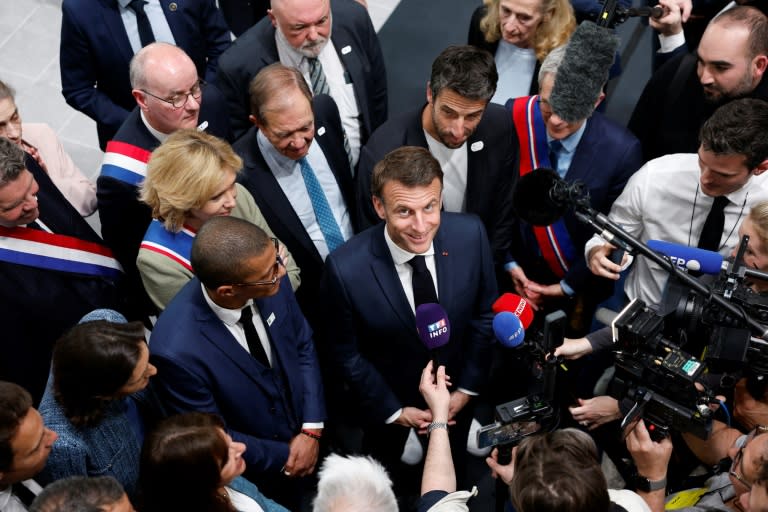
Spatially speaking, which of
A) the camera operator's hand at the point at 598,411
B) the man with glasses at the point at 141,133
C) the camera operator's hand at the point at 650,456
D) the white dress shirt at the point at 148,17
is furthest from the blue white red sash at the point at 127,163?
the camera operator's hand at the point at 650,456

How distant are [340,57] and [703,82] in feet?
5.62

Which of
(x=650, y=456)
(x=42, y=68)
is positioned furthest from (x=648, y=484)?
(x=42, y=68)

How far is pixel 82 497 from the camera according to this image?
2.06 meters

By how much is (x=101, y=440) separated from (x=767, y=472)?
6.56ft

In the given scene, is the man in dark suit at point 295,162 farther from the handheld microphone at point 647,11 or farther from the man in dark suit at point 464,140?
the handheld microphone at point 647,11

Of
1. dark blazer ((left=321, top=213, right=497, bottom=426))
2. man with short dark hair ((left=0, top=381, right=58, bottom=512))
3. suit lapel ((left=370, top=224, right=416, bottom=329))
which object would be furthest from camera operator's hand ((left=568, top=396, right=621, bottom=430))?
man with short dark hair ((left=0, top=381, right=58, bottom=512))

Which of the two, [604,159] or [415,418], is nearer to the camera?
[415,418]

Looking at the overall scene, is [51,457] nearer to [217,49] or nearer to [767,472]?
[767,472]

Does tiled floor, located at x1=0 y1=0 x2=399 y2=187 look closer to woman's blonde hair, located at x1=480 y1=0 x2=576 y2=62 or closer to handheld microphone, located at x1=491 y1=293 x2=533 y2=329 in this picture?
woman's blonde hair, located at x1=480 y1=0 x2=576 y2=62

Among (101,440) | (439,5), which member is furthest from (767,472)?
(439,5)

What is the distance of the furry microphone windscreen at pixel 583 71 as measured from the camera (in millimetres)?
3135

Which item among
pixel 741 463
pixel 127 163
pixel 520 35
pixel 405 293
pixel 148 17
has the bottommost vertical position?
pixel 741 463

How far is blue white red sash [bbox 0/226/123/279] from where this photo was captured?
2916mm

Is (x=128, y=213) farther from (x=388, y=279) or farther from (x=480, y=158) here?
(x=480, y=158)
